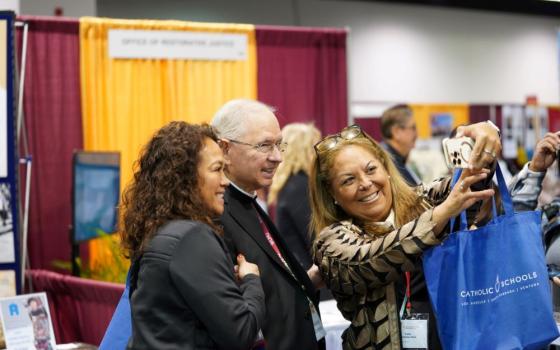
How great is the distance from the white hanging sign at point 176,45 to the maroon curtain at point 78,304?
1.91 metres

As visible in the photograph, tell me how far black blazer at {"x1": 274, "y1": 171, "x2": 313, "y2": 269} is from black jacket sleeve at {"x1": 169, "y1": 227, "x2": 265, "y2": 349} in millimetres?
2297

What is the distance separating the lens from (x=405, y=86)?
1083 centimetres

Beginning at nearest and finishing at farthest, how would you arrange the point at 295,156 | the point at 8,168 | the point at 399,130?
the point at 8,168, the point at 295,156, the point at 399,130

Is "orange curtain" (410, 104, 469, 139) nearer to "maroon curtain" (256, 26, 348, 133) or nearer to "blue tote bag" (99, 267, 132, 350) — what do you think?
"maroon curtain" (256, 26, 348, 133)

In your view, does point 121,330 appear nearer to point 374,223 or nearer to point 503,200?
point 374,223

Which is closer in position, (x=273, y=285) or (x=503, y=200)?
(x=503, y=200)

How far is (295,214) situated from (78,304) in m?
1.46

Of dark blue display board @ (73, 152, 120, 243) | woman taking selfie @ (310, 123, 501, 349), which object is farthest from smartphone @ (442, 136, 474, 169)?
dark blue display board @ (73, 152, 120, 243)

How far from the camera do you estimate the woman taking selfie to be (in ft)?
6.03

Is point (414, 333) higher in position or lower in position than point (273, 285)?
lower

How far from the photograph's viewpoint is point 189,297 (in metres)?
1.68

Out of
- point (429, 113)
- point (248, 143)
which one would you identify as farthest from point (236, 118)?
point (429, 113)

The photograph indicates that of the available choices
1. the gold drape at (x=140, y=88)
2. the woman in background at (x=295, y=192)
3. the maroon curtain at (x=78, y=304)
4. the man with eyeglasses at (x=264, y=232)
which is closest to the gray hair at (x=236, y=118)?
the man with eyeglasses at (x=264, y=232)

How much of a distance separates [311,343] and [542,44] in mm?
11030
